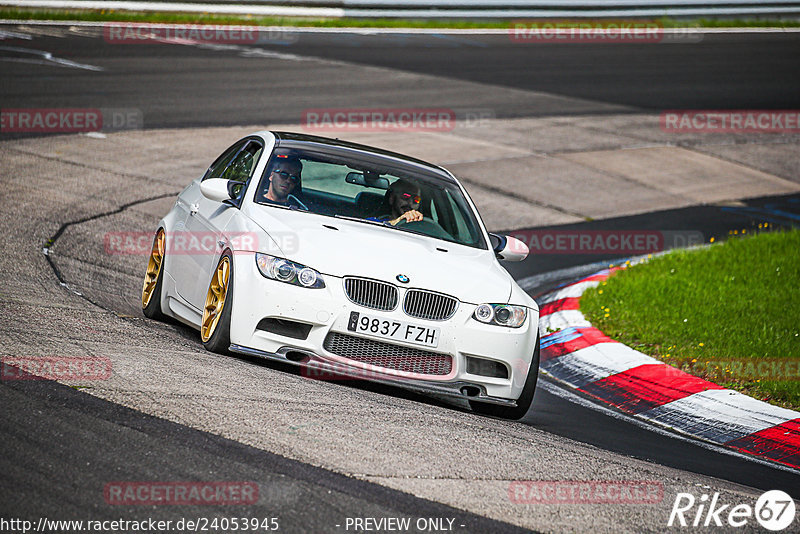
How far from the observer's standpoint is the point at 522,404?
6910 mm

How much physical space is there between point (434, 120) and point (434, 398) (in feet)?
38.9

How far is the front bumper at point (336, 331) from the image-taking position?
21.2 ft

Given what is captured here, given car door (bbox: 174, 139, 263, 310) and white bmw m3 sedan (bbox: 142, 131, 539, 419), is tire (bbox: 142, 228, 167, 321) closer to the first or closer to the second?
white bmw m3 sedan (bbox: 142, 131, 539, 419)

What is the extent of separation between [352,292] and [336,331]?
26 cm

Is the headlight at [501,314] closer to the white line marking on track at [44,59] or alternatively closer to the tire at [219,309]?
the tire at [219,309]

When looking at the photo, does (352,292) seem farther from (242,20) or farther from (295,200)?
(242,20)

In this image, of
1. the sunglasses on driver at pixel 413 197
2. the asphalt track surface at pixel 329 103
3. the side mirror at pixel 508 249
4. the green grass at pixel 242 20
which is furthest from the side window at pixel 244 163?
the green grass at pixel 242 20

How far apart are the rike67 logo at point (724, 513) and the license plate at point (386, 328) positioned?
1.92 meters

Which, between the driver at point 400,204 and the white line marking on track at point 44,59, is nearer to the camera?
the driver at point 400,204

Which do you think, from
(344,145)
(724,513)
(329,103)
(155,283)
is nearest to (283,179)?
(344,145)

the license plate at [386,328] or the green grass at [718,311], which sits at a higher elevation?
the license plate at [386,328]

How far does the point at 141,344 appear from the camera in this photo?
6.67 meters

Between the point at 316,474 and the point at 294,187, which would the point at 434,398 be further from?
the point at 316,474

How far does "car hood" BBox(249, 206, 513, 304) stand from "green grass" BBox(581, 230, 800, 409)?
7.36ft
